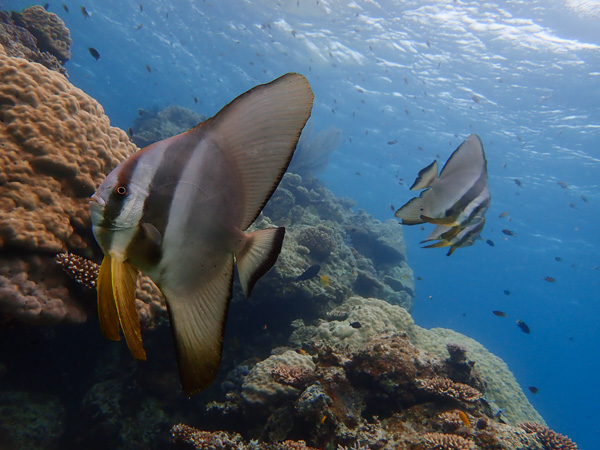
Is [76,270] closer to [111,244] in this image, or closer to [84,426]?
[111,244]

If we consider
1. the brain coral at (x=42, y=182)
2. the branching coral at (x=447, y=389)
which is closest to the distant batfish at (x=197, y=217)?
the brain coral at (x=42, y=182)

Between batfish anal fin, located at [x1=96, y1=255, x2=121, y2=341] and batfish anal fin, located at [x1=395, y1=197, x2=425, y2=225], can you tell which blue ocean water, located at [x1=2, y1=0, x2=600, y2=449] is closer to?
batfish anal fin, located at [x1=395, y1=197, x2=425, y2=225]

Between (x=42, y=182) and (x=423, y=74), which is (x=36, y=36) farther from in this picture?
(x=423, y=74)

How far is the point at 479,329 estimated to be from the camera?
311ft

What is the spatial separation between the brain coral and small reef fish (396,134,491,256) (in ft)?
10.3

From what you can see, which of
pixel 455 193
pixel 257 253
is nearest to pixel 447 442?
pixel 455 193

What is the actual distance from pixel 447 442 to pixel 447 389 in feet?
2.99

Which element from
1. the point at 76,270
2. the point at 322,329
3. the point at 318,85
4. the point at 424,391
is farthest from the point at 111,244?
the point at 318,85

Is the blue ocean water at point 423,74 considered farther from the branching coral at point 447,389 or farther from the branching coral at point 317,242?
the branching coral at point 447,389

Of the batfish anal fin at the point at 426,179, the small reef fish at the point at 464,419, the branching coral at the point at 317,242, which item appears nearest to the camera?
the batfish anal fin at the point at 426,179

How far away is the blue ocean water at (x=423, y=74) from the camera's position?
18.5 metres

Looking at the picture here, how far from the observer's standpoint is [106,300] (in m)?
0.82

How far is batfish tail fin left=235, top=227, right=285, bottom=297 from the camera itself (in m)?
0.89

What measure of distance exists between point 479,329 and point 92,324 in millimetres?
111689
